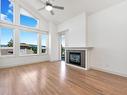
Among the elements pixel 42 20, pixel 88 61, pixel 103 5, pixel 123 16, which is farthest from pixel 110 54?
pixel 42 20

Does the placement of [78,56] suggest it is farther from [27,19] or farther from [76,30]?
[27,19]

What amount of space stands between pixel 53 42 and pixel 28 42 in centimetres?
185

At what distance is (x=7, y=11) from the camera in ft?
17.5

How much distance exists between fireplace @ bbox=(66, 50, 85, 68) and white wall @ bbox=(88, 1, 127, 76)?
1.58 ft

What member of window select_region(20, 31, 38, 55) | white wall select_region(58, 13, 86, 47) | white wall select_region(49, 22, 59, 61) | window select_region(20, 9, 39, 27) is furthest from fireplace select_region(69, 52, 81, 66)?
window select_region(20, 9, 39, 27)

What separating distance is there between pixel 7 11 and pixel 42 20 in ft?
7.38

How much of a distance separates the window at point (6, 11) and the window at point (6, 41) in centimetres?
63

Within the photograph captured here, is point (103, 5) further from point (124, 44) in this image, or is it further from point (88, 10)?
point (124, 44)

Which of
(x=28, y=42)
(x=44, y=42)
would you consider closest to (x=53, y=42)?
(x=44, y=42)

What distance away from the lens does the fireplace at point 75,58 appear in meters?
4.97

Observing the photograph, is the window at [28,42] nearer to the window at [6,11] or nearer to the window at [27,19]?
the window at [27,19]

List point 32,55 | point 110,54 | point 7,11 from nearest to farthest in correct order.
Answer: point 110,54
point 7,11
point 32,55

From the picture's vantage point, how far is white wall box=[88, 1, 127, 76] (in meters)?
3.46

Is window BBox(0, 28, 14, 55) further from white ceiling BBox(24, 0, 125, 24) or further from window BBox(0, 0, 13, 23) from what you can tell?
white ceiling BBox(24, 0, 125, 24)
